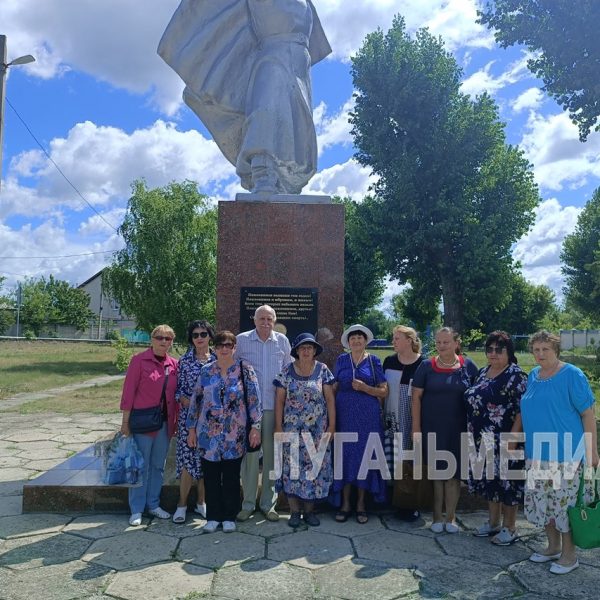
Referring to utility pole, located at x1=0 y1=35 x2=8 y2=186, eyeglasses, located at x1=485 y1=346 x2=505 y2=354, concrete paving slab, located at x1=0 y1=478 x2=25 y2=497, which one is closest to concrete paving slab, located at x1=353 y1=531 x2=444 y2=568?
eyeglasses, located at x1=485 y1=346 x2=505 y2=354

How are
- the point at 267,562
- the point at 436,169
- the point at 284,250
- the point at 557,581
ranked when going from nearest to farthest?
the point at 557,581
the point at 267,562
the point at 284,250
the point at 436,169

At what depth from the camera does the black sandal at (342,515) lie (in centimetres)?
419

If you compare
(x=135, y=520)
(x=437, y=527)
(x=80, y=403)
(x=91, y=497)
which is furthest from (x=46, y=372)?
(x=437, y=527)

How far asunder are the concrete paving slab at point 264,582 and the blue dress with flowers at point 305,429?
757 mm

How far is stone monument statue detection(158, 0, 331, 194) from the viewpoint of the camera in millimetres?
5969

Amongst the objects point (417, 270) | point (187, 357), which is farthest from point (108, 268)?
point (187, 357)

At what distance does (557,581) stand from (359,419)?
158cm

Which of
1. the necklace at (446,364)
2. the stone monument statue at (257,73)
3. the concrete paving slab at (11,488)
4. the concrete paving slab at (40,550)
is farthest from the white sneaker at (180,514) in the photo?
the stone monument statue at (257,73)

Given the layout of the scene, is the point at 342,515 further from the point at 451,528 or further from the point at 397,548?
the point at 451,528

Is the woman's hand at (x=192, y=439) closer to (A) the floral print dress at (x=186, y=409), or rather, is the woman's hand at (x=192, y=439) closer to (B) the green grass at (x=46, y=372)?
(A) the floral print dress at (x=186, y=409)

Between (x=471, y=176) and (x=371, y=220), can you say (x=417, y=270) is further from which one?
(x=471, y=176)

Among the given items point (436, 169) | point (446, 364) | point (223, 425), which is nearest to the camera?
point (223, 425)

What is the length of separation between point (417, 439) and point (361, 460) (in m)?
0.43

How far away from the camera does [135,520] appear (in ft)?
13.3
